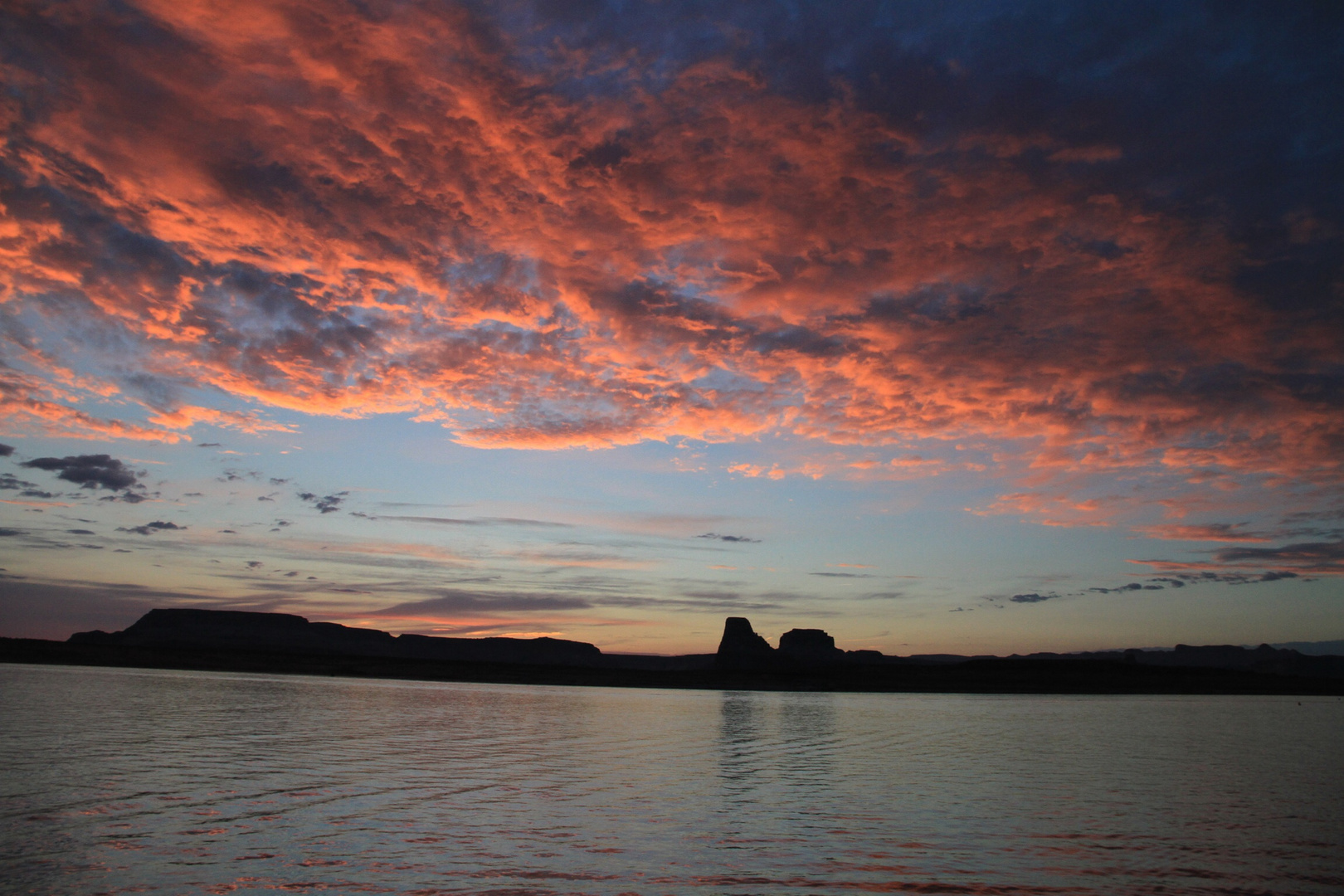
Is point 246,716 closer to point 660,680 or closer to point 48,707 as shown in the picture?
A: point 48,707

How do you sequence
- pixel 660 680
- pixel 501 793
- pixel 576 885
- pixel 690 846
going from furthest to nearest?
pixel 660 680, pixel 501 793, pixel 690 846, pixel 576 885

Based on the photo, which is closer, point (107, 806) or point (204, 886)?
point (204, 886)

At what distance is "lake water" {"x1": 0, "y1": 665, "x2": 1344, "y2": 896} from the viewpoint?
14.3m

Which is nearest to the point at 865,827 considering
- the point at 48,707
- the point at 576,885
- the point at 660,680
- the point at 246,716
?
the point at 576,885

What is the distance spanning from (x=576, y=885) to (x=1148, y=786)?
25027mm

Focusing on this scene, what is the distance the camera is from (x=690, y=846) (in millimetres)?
17062

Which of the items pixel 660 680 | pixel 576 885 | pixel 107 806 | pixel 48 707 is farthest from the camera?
pixel 660 680

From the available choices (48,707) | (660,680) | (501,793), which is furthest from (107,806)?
(660,680)

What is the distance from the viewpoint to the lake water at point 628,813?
14.3 metres

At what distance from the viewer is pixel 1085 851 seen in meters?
17.7

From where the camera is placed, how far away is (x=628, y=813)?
20.9 meters

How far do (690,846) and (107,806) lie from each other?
46.2 ft

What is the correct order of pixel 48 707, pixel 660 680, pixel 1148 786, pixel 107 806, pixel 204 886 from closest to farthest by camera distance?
pixel 204 886 < pixel 107 806 < pixel 1148 786 < pixel 48 707 < pixel 660 680

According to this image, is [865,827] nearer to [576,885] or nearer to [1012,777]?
[576,885]
